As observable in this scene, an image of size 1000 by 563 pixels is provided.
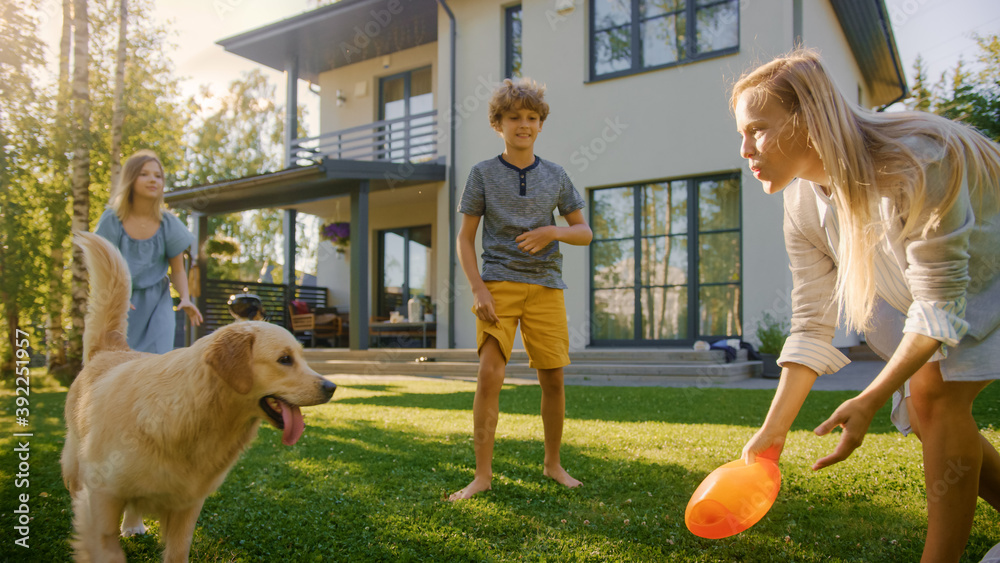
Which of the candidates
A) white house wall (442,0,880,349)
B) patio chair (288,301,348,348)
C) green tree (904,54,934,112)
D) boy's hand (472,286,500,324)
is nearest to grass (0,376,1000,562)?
boy's hand (472,286,500,324)

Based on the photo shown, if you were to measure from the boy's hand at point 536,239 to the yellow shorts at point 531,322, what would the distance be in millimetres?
209

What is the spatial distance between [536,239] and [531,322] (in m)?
0.44

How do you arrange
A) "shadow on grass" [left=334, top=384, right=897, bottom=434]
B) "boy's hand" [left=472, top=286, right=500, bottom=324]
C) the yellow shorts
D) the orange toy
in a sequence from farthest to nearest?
"shadow on grass" [left=334, top=384, right=897, bottom=434], the yellow shorts, "boy's hand" [left=472, top=286, right=500, bottom=324], the orange toy

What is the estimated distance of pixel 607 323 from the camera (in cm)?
1035

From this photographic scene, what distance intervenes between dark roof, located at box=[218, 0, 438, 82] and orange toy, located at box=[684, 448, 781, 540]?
12140mm

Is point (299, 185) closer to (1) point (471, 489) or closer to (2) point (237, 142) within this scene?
(1) point (471, 489)

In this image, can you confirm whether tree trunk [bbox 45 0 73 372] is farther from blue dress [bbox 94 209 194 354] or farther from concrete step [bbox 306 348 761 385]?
blue dress [bbox 94 209 194 354]

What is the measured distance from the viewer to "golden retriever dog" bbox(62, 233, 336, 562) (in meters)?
1.88

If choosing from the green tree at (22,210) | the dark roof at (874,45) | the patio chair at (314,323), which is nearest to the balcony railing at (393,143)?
the patio chair at (314,323)

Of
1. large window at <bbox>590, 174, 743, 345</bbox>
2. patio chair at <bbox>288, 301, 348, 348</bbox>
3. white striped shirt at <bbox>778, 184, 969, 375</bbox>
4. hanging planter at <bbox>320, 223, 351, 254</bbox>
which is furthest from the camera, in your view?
hanging planter at <bbox>320, 223, 351, 254</bbox>

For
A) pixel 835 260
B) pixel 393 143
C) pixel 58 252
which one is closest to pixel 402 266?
pixel 393 143

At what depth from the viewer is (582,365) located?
8.77 meters

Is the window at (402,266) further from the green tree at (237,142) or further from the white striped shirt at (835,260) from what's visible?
the green tree at (237,142)

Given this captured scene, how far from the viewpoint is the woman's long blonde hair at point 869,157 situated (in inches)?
55.1
